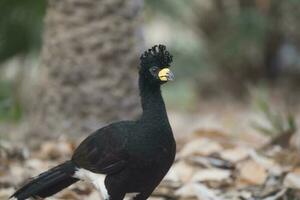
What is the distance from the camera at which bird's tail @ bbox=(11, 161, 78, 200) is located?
431cm

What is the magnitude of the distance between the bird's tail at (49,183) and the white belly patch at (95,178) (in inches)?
1.6

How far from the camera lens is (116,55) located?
5.89m

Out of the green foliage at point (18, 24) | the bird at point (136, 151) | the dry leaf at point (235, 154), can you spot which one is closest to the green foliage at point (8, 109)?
the green foliage at point (18, 24)

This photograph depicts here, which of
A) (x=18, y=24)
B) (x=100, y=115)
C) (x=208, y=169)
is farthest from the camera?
(x=18, y=24)

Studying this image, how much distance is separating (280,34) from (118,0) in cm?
428

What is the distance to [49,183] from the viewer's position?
14.1ft

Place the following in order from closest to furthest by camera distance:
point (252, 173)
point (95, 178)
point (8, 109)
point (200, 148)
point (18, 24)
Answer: point (95, 178) → point (252, 173) → point (200, 148) → point (8, 109) → point (18, 24)

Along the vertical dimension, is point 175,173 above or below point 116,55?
below

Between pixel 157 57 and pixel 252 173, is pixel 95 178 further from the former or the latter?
pixel 252 173

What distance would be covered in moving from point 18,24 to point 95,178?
118 inches

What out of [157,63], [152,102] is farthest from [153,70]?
[152,102]

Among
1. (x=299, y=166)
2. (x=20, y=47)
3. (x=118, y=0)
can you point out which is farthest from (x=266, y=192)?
(x=20, y=47)

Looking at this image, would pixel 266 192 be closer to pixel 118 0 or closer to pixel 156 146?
pixel 156 146

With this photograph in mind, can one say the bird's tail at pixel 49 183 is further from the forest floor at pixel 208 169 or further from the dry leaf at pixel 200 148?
the dry leaf at pixel 200 148
